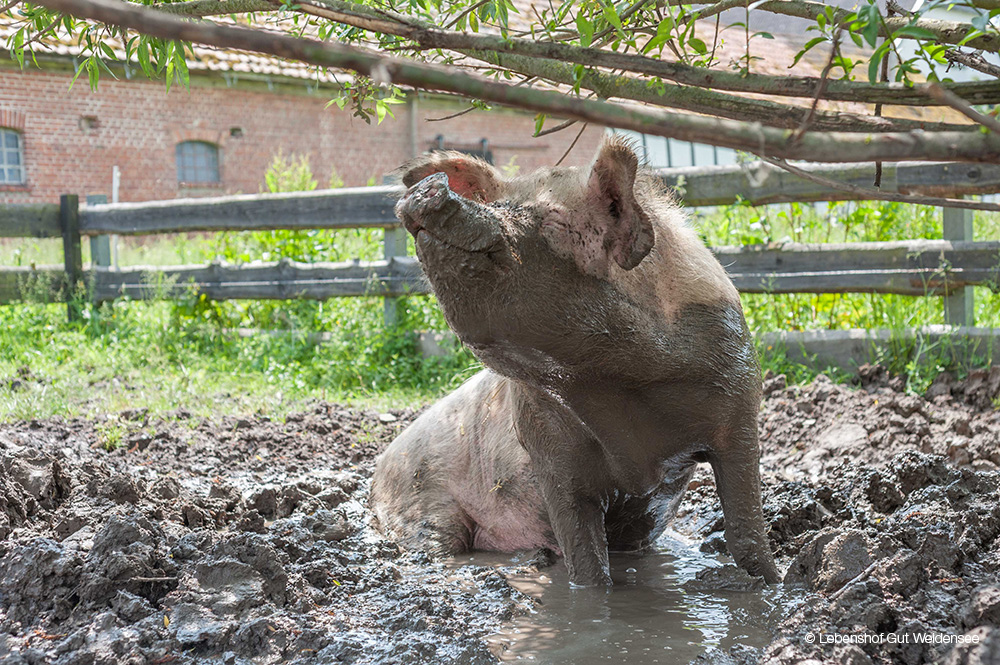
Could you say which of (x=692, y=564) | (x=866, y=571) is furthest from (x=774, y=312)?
(x=866, y=571)

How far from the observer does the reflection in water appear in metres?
2.66

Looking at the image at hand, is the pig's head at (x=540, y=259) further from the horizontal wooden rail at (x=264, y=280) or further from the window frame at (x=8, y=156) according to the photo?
the window frame at (x=8, y=156)

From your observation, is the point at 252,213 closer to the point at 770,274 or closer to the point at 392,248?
the point at 392,248

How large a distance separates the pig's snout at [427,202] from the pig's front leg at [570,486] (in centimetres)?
108

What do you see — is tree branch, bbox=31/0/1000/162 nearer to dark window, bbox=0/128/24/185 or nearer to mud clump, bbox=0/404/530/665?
mud clump, bbox=0/404/530/665

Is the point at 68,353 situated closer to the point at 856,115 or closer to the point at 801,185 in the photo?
the point at 801,185

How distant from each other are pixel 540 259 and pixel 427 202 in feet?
1.48

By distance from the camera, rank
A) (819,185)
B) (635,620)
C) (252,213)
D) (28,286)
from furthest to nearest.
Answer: (28,286)
(252,213)
(819,185)
(635,620)

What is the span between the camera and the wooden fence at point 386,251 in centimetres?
610

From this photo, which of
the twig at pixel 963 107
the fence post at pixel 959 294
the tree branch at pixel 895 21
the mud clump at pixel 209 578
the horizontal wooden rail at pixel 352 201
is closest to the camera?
the twig at pixel 963 107

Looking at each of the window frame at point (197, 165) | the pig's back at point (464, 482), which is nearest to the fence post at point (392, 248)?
the pig's back at point (464, 482)

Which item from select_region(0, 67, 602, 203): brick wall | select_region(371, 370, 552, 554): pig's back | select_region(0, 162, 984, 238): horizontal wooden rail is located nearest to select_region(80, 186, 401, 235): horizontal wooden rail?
select_region(0, 162, 984, 238): horizontal wooden rail

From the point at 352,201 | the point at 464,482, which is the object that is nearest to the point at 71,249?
the point at 352,201

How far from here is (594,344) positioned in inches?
107
